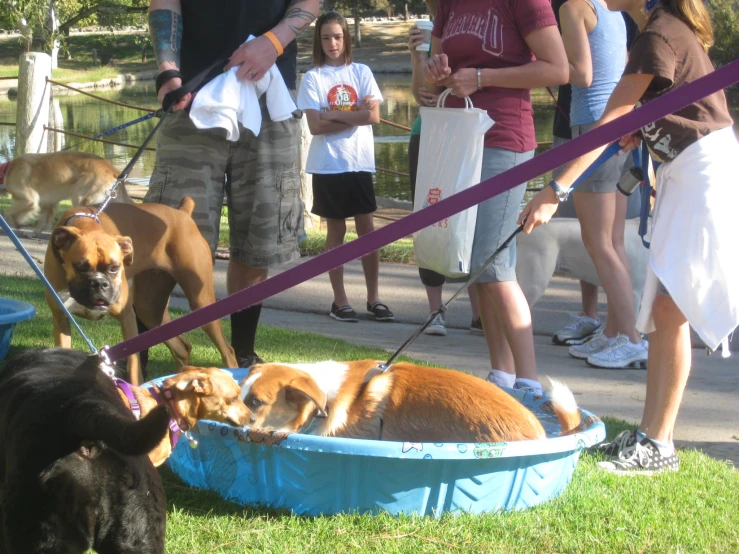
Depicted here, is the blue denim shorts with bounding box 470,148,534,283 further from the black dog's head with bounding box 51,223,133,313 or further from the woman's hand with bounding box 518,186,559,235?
the black dog's head with bounding box 51,223,133,313

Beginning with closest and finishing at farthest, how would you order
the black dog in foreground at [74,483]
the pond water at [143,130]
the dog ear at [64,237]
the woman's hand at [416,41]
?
the black dog in foreground at [74,483]
the dog ear at [64,237]
the woman's hand at [416,41]
the pond water at [143,130]

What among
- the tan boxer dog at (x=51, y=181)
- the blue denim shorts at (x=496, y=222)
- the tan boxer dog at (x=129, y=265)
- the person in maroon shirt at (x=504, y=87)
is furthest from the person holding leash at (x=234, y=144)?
the tan boxer dog at (x=51, y=181)

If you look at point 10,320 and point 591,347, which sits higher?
point 10,320

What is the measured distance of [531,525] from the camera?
318cm

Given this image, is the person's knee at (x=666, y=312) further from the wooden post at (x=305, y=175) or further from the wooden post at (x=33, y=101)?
the wooden post at (x=33, y=101)

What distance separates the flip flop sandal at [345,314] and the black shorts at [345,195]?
747mm

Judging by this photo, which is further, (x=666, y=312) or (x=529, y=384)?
(x=529, y=384)

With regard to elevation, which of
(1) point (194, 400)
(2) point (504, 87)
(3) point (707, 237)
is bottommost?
(1) point (194, 400)

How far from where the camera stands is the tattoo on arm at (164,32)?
4594 millimetres

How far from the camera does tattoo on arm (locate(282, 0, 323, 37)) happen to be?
4.66m

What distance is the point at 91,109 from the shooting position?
1124 inches

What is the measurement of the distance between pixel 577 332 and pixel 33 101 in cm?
810

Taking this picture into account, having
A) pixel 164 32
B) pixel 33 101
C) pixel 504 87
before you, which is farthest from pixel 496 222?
pixel 33 101

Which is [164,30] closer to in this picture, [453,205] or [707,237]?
[453,205]
